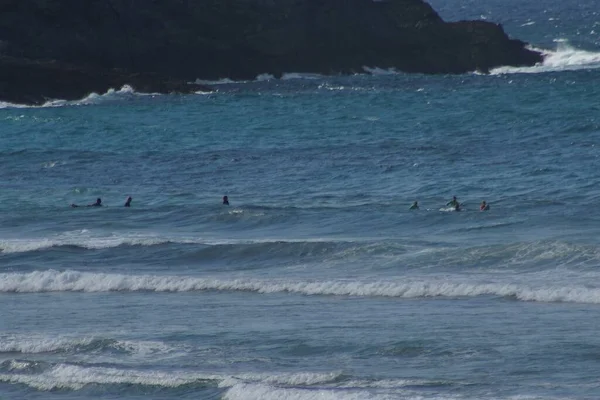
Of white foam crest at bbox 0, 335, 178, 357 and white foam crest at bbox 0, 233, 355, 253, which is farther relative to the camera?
white foam crest at bbox 0, 233, 355, 253

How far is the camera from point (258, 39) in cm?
7956

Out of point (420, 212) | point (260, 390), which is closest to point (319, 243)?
point (420, 212)

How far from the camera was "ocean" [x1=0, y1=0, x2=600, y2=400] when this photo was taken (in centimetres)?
1941

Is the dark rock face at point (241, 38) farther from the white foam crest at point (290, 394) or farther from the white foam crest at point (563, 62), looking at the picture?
the white foam crest at point (290, 394)

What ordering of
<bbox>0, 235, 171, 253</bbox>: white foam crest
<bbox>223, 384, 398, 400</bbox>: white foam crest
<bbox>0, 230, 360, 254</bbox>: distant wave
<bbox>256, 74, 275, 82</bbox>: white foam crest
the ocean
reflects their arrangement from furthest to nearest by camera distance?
<bbox>256, 74, 275, 82</bbox>: white foam crest, <bbox>0, 235, 171, 253</bbox>: white foam crest, <bbox>0, 230, 360, 254</bbox>: distant wave, the ocean, <bbox>223, 384, 398, 400</bbox>: white foam crest

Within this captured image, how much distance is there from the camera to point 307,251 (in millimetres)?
29594

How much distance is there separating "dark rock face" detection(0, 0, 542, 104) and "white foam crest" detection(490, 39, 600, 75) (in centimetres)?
109

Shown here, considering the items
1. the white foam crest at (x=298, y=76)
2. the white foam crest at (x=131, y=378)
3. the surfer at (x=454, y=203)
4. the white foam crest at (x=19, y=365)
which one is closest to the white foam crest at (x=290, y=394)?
the white foam crest at (x=131, y=378)

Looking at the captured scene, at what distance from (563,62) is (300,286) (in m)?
57.8

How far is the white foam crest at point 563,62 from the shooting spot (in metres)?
76.3

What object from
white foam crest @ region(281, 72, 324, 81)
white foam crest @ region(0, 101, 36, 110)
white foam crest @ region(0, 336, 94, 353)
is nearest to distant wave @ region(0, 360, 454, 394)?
white foam crest @ region(0, 336, 94, 353)

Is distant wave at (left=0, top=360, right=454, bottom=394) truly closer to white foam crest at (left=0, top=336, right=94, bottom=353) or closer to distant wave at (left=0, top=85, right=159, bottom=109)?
white foam crest at (left=0, top=336, right=94, bottom=353)

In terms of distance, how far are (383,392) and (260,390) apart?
1.65m

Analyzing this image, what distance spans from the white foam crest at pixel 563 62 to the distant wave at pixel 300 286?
166ft
